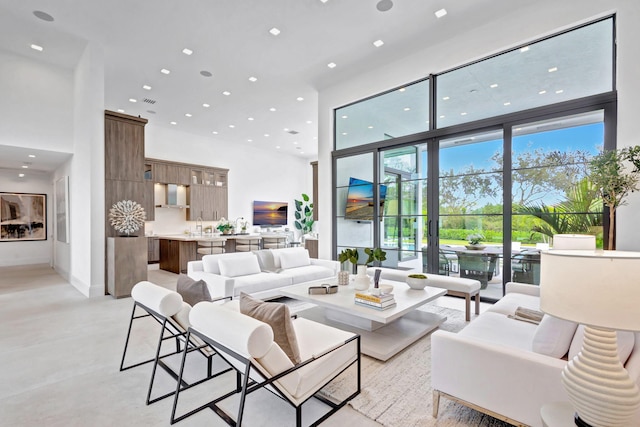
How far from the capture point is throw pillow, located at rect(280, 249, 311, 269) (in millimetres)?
5331

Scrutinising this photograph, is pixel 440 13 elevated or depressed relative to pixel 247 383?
elevated

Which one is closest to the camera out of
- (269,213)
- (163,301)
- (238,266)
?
(163,301)

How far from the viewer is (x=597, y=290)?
3.67ft

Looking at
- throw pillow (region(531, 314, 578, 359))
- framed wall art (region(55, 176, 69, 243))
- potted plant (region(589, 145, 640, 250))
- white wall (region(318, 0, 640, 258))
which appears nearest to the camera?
throw pillow (region(531, 314, 578, 359))

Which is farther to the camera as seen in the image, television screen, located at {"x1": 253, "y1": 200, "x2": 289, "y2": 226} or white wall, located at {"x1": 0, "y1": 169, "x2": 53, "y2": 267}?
television screen, located at {"x1": 253, "y1": 200, "x2": 289, "y2": 226}

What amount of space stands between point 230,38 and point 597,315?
5248 millimetres

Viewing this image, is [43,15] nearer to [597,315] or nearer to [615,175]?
[597,315]

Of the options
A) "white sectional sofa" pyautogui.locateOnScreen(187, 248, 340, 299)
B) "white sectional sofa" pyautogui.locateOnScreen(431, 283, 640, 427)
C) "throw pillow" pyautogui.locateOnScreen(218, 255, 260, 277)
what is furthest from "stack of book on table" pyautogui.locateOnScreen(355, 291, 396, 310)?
"throw pillow" pyautogui.locateOnScreen(218, 255, 260, 277)

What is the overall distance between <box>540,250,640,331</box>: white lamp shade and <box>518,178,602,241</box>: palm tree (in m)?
3.33

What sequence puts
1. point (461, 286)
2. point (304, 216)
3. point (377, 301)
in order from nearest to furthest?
1. point (377, 301)
2. point (461, 286)
3. point (304, 216)

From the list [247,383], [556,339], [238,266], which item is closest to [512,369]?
[556,339]

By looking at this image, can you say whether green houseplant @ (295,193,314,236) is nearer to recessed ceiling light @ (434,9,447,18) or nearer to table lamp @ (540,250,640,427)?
recessed ceiling light @ (434,9,447,18)

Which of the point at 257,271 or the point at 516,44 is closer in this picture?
the point at 516,44

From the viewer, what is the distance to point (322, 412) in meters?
2.06
